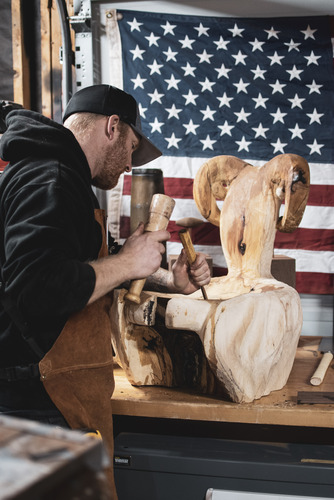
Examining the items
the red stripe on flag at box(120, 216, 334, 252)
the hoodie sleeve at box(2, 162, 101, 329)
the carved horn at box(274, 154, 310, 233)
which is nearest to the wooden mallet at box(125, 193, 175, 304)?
the hoodie sleeve at box(2, 162, 101, 329)

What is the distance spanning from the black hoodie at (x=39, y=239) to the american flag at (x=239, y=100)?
1.77m

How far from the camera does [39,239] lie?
124 centimetres

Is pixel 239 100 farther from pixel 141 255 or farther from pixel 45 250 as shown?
pixel 45 250

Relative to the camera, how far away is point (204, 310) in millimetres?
1875

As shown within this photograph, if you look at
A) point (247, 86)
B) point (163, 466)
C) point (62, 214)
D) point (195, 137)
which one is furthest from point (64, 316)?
point (247, 86)

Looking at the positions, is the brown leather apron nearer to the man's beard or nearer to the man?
the man

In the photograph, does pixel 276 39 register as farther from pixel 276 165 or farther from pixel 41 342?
pixel 41 342

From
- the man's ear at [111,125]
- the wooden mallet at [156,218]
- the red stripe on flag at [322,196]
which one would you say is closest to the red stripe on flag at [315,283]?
the red stripe on flag at [322,196]

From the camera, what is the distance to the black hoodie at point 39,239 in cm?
125

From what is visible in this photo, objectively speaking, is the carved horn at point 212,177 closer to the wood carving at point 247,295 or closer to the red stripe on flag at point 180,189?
the wood carving at point 247,295

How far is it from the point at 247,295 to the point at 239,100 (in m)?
1.71

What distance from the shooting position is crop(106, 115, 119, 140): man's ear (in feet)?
5.37

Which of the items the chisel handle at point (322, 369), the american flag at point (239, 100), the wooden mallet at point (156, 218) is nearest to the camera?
the wooden mallet at point (156, 218)

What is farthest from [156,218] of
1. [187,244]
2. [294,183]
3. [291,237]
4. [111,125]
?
[291,237]
